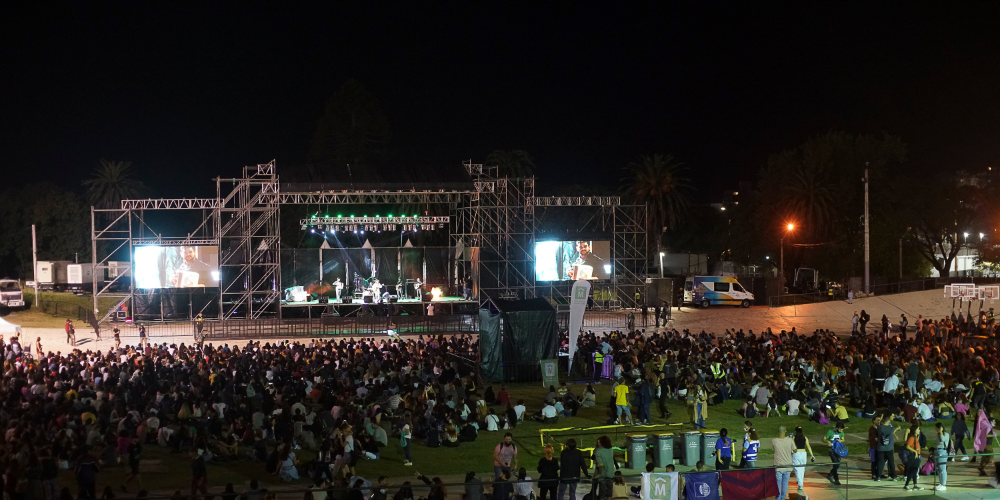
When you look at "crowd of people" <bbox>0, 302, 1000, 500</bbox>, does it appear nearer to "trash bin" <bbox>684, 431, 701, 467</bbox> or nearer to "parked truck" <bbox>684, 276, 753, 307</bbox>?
"trash bin" <bbox>684, 431, 701, 467</bbox>

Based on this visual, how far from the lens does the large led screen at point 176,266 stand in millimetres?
35812

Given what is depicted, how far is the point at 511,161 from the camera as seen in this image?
66.0 metres

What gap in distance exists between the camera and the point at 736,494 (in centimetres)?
1014

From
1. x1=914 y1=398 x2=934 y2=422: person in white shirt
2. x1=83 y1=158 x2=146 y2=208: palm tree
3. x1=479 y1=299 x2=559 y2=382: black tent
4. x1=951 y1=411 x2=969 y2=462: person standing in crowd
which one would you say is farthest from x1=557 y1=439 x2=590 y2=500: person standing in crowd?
x1=83 y1=158 x2=146 y2=208: palm tree

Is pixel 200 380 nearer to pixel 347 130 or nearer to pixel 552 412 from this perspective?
pixel 552 412

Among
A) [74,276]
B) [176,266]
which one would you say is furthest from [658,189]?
[74,276]

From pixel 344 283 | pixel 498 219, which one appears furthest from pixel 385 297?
pixel 498 219

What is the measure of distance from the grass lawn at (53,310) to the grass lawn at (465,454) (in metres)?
26.9

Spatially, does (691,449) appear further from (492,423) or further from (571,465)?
(492,423)

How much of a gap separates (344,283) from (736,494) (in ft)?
108

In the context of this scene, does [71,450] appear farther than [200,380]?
No

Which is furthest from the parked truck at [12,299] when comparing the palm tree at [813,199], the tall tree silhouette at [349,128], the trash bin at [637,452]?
the palm tree at [813,199]

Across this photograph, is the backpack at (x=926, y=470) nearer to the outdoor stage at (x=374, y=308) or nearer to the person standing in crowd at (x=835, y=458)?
the person standing in crowd at (x=835, y=458)

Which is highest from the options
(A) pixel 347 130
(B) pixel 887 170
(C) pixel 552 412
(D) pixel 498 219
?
(A) pixel 347 130
